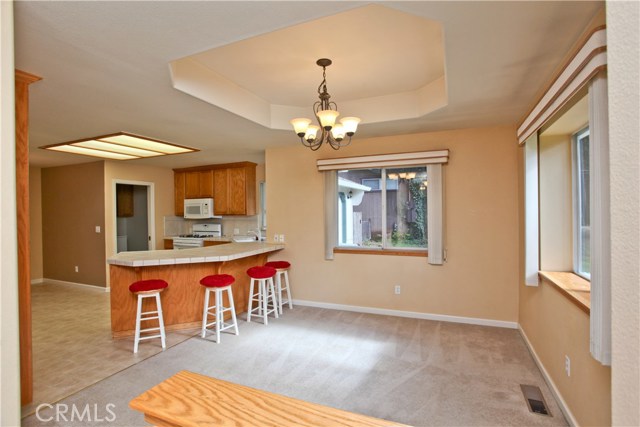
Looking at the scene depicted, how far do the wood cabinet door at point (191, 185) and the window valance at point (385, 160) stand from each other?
3.20m

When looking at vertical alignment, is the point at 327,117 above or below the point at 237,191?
above

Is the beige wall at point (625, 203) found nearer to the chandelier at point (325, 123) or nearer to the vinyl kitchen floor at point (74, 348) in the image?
the chandelier at point (325, 123)

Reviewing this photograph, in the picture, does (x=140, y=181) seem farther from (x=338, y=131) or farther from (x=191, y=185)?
(x=338, y=131)

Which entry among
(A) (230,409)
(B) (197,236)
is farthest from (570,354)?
(B) (197,236)

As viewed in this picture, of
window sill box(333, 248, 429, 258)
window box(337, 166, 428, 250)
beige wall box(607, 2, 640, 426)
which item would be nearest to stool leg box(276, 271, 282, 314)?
window sill box(333, 248, 429, 258)

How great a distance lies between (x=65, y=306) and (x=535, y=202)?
242 inches

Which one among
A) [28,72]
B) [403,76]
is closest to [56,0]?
[28,72]

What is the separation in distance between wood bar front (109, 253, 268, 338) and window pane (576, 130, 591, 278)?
3517mm

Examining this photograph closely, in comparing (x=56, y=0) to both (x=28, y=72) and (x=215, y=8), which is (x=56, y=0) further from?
(x=28, y=72)

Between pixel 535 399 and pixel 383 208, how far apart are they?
8.35ft

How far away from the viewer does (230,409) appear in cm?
93

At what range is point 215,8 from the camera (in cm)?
159

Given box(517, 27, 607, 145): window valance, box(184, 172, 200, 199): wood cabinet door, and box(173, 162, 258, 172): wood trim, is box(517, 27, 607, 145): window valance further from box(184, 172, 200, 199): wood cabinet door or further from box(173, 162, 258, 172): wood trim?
box(184, 172, 200, 199): wood cabinet door

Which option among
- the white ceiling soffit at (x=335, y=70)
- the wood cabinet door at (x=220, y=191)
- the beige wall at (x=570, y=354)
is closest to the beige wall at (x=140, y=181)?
the wood cabinet door at (x=220, y=191)
